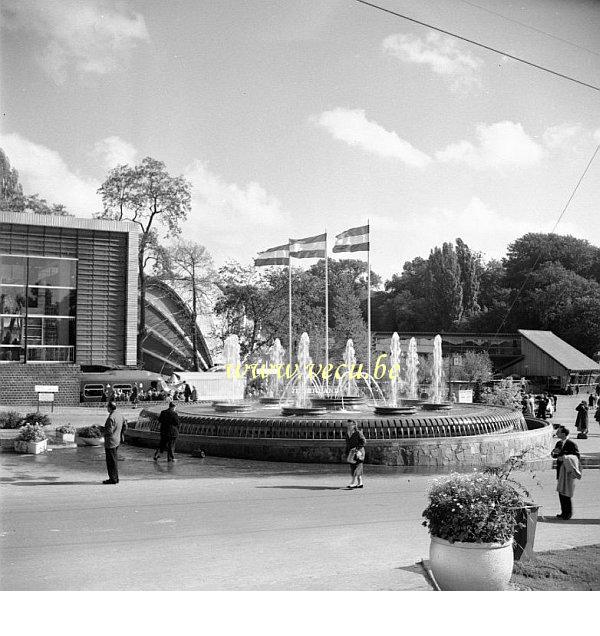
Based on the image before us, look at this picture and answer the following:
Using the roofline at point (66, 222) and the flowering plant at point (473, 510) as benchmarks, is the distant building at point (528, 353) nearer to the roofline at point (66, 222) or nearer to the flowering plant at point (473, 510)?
the roofline at point (66, 222)

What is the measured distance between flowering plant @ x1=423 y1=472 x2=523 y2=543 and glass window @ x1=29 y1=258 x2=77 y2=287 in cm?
2237

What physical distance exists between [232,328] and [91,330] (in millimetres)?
12083

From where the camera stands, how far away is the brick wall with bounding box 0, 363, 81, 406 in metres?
23.9

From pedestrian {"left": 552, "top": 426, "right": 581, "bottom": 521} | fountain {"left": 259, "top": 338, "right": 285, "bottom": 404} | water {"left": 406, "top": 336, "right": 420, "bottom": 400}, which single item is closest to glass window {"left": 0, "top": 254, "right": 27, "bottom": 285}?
fountain {"left": 259, "top": 338, "right": 285, "bottom": 404}

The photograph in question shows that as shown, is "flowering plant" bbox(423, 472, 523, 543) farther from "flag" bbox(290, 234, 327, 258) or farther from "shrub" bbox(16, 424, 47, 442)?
"flag" bbox(290, 234, 327, 258)

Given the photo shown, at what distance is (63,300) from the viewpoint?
84.8 feet

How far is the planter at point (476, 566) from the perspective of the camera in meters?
5.15

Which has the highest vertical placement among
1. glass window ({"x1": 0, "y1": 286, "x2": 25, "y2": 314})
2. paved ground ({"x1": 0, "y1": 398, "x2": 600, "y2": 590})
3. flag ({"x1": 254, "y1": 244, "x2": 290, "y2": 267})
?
flag ({"x1": 254, "y1": 244, "x2": 290, "y2": 267})

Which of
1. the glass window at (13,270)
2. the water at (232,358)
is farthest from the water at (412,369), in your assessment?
the glass window at (13,270)

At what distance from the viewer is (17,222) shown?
24.0 meters

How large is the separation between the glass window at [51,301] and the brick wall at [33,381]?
1.99 meters
